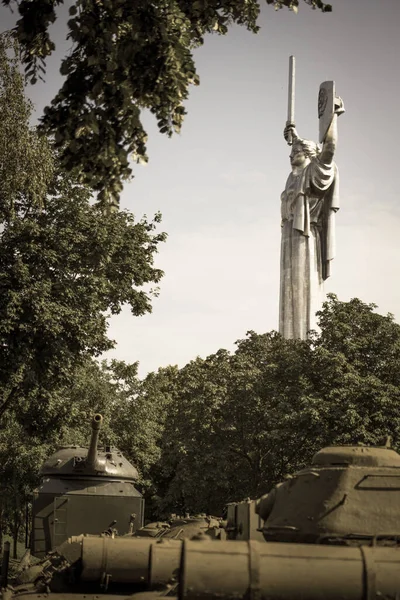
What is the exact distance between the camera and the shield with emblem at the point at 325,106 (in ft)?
156

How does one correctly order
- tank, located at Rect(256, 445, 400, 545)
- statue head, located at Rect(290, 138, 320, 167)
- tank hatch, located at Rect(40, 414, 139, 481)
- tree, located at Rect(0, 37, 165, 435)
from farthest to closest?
1. statue head, located at Rect(290, 138, 320, 167)
2. tree, located at Rect(0, 37, 165, 435)
3. tank hatch, located at Rect(40, 414, 139, 481)
4. tank, located at Rect(256, 445, 400, 545)

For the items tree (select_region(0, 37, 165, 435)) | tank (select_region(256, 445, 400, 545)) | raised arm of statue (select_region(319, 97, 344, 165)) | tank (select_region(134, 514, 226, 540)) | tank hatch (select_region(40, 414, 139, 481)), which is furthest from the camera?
raised arm of statue (select_region(319, 97, 344, 165))

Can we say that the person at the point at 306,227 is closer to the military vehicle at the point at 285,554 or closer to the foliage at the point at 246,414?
the foliage at the point at 246,414

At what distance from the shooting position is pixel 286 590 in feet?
25.6

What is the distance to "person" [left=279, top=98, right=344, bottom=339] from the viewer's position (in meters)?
47.4

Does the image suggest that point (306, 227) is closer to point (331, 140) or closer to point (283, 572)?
point (331, 140)

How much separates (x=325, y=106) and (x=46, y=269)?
28.1m

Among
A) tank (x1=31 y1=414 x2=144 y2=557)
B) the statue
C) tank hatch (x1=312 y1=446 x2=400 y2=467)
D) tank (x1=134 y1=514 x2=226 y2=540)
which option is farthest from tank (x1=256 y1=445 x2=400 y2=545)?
the statue

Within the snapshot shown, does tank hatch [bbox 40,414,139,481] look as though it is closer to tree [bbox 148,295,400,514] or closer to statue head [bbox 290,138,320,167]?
tree [bbox 148,295,400,514]

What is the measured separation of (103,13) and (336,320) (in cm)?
2279

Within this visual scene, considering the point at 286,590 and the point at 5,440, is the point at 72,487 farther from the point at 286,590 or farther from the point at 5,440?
the point at 5,440

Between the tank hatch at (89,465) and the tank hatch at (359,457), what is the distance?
9.20 metres

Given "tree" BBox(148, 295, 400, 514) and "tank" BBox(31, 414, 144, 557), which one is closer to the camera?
"tank" BBox(31, 414, 144, 557)

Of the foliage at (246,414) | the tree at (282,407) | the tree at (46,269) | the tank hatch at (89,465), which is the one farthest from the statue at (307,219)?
the tank hatch at (89,465)
